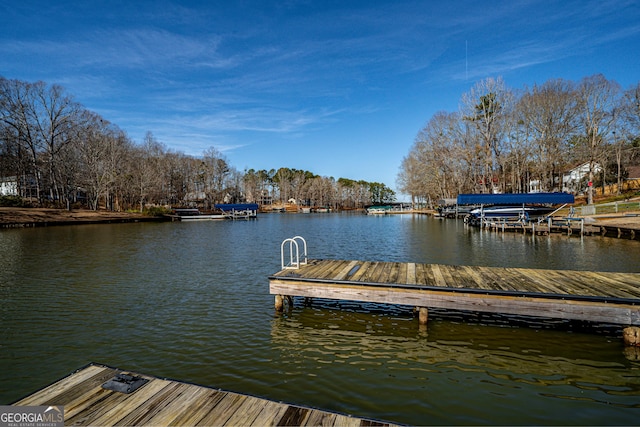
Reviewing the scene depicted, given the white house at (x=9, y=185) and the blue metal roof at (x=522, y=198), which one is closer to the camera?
the blue metal roof at (x=522, y=198)

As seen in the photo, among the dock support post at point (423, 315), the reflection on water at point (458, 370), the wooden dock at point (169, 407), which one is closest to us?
the wooden dock at point (169, 407)

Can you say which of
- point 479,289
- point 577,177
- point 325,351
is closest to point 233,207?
point 325,351

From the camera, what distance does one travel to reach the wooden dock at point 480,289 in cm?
784

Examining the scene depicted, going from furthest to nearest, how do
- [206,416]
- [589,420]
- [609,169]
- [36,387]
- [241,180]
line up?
[241,180], [609,169], [36,387], [589,420], [206,416]

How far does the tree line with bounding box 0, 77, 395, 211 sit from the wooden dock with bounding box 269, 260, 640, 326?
6807 cm

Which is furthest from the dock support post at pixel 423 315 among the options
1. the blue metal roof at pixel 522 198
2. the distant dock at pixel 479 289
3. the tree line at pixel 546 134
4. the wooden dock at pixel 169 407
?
the tree line at pixel 546 134

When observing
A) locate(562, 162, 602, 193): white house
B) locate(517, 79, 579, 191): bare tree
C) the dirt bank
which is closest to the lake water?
the dirt bank

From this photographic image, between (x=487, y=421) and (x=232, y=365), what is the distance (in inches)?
194

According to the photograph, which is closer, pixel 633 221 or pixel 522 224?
pixel 633 221

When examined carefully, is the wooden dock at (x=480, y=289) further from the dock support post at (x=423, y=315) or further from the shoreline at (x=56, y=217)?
the shoreline at (x=56, y=217)

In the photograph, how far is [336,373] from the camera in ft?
22.3

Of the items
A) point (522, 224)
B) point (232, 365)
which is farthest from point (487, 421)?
point (522, 224)

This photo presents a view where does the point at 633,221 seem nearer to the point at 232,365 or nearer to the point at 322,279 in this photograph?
the point at 322,279

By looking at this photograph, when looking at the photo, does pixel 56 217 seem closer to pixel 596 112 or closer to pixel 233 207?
pixel 233 207
